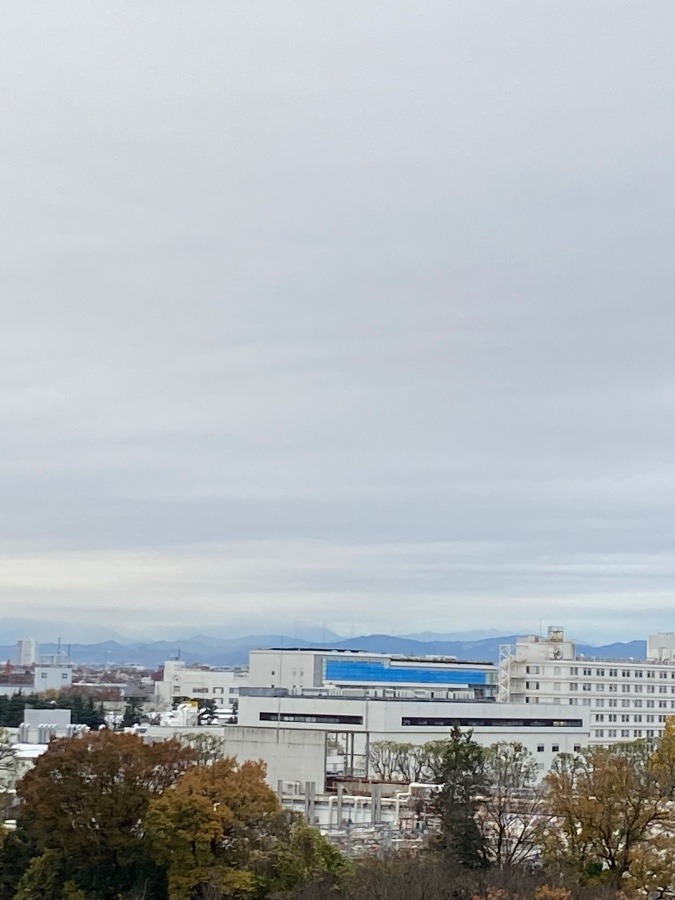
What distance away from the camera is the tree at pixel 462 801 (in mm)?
29969

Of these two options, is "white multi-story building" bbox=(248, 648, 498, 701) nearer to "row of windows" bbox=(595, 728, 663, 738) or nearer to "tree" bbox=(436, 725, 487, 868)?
"row of windows" bbox=(595, 728, 663, 738)

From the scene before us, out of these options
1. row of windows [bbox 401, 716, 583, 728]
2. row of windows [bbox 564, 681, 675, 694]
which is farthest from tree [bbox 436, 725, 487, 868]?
row of windows [bbox 564, 681, 675, 694]

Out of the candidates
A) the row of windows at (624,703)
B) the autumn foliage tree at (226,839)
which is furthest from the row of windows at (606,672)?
the autumn foliage tree at (226,839)

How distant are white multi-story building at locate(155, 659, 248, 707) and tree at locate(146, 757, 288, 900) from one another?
3601 inches

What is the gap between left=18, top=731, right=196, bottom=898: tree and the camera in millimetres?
31234

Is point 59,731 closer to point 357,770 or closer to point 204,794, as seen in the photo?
point 357,770

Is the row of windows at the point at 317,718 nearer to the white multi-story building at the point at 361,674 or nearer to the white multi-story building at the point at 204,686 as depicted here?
the white multi-story building at the point at 361,674

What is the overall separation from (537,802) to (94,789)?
11.1m

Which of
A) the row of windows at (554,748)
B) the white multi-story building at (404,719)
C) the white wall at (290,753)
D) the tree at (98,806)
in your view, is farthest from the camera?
the row of windows at (554,748)

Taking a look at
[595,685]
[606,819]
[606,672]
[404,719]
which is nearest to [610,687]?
[606,672]

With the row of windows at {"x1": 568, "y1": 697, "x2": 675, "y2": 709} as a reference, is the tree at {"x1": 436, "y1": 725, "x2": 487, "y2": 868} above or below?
below

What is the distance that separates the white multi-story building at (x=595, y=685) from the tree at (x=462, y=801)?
176ft

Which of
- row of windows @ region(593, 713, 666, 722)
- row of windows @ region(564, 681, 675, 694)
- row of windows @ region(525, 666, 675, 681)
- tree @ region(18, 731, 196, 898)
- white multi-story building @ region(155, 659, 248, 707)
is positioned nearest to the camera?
tree @ region(18, 731, 196, 898)

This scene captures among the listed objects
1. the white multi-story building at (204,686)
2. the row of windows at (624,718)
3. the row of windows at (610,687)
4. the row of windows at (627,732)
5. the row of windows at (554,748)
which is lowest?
the row of windows at (554,748)
